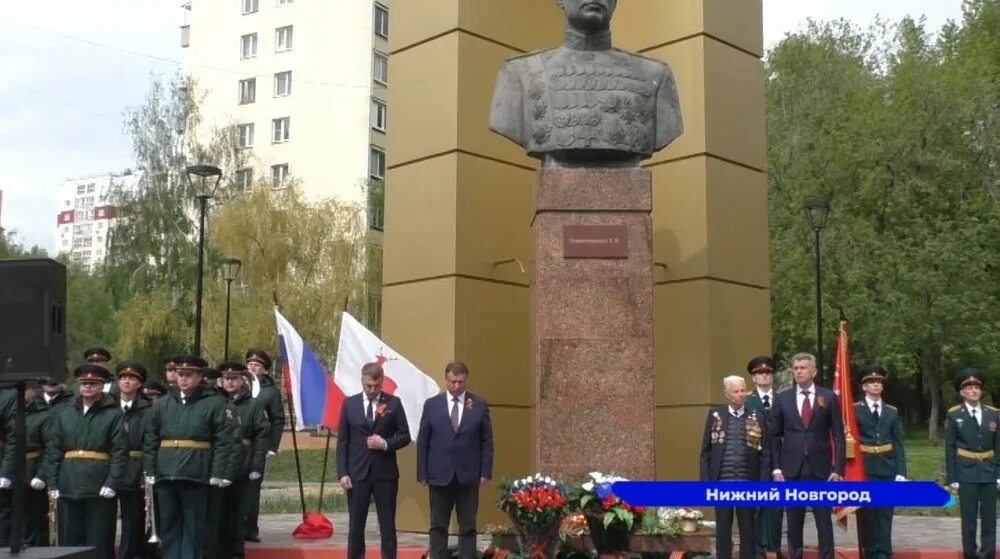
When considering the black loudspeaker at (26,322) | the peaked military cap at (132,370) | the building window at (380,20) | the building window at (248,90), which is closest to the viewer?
the black loudspeaker at (26,322)

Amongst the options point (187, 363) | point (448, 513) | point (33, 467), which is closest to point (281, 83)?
point (33, 467)

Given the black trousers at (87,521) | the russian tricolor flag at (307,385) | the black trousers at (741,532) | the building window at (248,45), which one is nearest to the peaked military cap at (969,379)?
the black trousers at (741,532)

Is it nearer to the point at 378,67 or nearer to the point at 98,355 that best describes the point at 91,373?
the point at 98,355

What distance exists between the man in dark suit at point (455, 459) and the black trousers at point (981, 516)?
13.5 feet

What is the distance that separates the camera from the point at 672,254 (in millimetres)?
12484

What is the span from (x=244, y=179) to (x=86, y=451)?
2875 centimetres

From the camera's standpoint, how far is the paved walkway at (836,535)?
1034 centimetres

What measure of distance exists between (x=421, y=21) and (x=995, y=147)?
23528 mm

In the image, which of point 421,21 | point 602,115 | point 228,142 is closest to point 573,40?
point 602,115

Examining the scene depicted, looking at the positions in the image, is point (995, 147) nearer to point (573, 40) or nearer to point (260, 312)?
point (260, 312)

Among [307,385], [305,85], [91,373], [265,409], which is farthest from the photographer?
[305,85]

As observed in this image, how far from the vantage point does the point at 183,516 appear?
346 inches

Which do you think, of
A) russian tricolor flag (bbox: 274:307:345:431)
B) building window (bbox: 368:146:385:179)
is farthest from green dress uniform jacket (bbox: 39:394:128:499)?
building window (bbox: 368:146:385:179)

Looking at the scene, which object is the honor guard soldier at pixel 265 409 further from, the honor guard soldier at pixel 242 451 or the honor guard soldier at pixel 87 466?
the honor guard soldier at pixel 87 466
